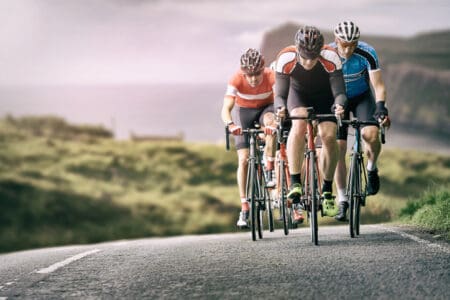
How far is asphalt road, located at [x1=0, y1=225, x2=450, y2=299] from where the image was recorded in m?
5.26

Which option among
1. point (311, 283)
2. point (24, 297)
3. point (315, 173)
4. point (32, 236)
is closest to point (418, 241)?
point (315, 173)

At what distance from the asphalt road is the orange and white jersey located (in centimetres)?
190

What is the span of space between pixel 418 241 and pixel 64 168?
69.6 metres

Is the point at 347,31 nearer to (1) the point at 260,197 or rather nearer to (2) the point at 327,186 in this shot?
(2) the point at 327,186

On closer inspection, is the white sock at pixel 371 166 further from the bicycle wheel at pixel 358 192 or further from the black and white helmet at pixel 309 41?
the black and white helmet at pixel 309 41

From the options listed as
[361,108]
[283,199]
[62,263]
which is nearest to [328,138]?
[361,108]

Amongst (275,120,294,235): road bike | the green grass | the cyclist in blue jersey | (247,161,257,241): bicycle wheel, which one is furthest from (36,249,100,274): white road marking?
the green grass

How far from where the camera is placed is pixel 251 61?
852 cm

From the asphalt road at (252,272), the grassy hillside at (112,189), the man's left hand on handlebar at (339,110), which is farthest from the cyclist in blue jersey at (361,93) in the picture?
the grassy hillside at (112,189)

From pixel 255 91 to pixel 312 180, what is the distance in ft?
6.07

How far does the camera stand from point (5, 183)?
249 feet

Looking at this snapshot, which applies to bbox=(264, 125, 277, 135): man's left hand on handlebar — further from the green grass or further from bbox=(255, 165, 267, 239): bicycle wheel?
the green grass

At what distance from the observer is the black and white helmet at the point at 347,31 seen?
26.1 feet

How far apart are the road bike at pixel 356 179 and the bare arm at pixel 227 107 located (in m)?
1.44
